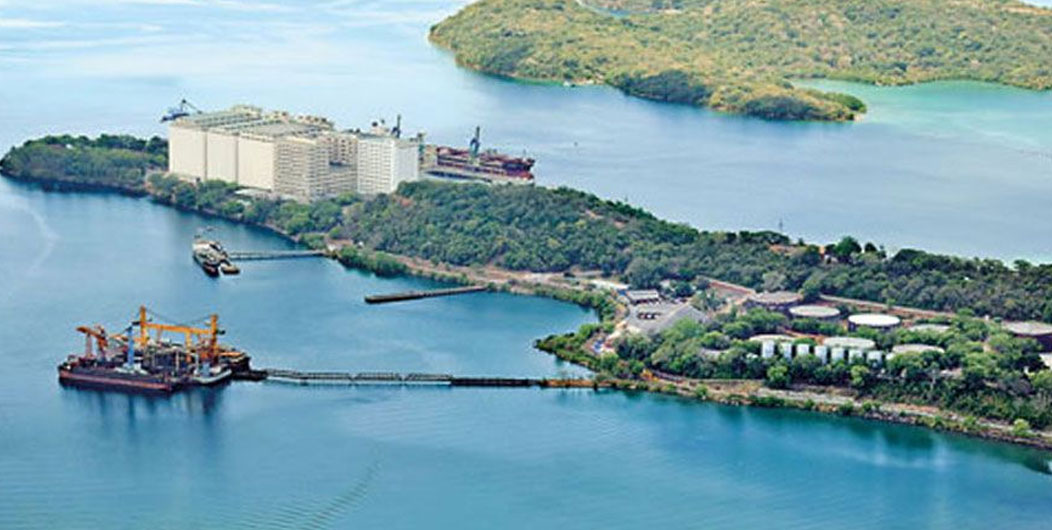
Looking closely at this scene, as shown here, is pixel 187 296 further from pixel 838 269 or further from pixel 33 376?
pixel 838 269

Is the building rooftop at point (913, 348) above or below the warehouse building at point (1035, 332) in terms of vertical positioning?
below

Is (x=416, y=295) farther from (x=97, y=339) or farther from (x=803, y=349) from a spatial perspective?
(x=803, y=349)

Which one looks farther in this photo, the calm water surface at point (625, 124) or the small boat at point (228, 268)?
the calm water surface at point (625, 124)

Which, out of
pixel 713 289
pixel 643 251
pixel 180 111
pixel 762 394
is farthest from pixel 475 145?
pixel 762 394

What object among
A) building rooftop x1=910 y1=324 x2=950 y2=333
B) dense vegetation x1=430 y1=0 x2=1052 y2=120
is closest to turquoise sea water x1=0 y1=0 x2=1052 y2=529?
building rooftop x1=910 y1=324 x2=950 y2=333

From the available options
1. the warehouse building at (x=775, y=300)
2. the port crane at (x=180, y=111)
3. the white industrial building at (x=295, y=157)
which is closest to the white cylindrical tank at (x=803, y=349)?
the warehouse building at (x=775, y=300)

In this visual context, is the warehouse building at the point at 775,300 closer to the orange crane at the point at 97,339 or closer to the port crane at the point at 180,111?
the orange crane at the point at 97,339

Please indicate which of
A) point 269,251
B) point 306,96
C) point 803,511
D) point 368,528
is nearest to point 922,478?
point 803,511
